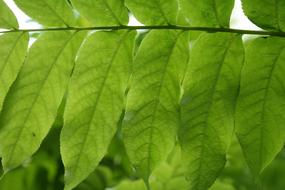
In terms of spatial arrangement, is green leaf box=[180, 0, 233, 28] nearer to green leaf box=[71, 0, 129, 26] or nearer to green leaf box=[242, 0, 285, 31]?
green leaf box=[242, 0, 285, 31]

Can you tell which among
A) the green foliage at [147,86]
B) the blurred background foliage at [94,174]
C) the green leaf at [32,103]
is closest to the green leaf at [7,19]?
the green foliage at [147,86]

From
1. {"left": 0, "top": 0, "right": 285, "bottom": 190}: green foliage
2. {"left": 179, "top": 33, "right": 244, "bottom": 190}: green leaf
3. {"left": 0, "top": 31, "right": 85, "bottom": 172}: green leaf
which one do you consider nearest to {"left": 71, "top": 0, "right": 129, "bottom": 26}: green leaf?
{"left": 0, "top": 0, "right": 285, "bottom": 190}: green foliage

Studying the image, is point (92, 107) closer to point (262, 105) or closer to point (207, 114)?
point (207, 114)

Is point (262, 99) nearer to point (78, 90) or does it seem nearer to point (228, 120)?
point (228, 120)

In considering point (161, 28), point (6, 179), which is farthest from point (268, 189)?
point (161, 28)

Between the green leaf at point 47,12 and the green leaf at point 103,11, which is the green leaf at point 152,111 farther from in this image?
the green leaf at point 47,12

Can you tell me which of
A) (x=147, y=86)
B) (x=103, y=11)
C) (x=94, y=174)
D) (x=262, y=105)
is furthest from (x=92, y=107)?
(x=94, y=174)
